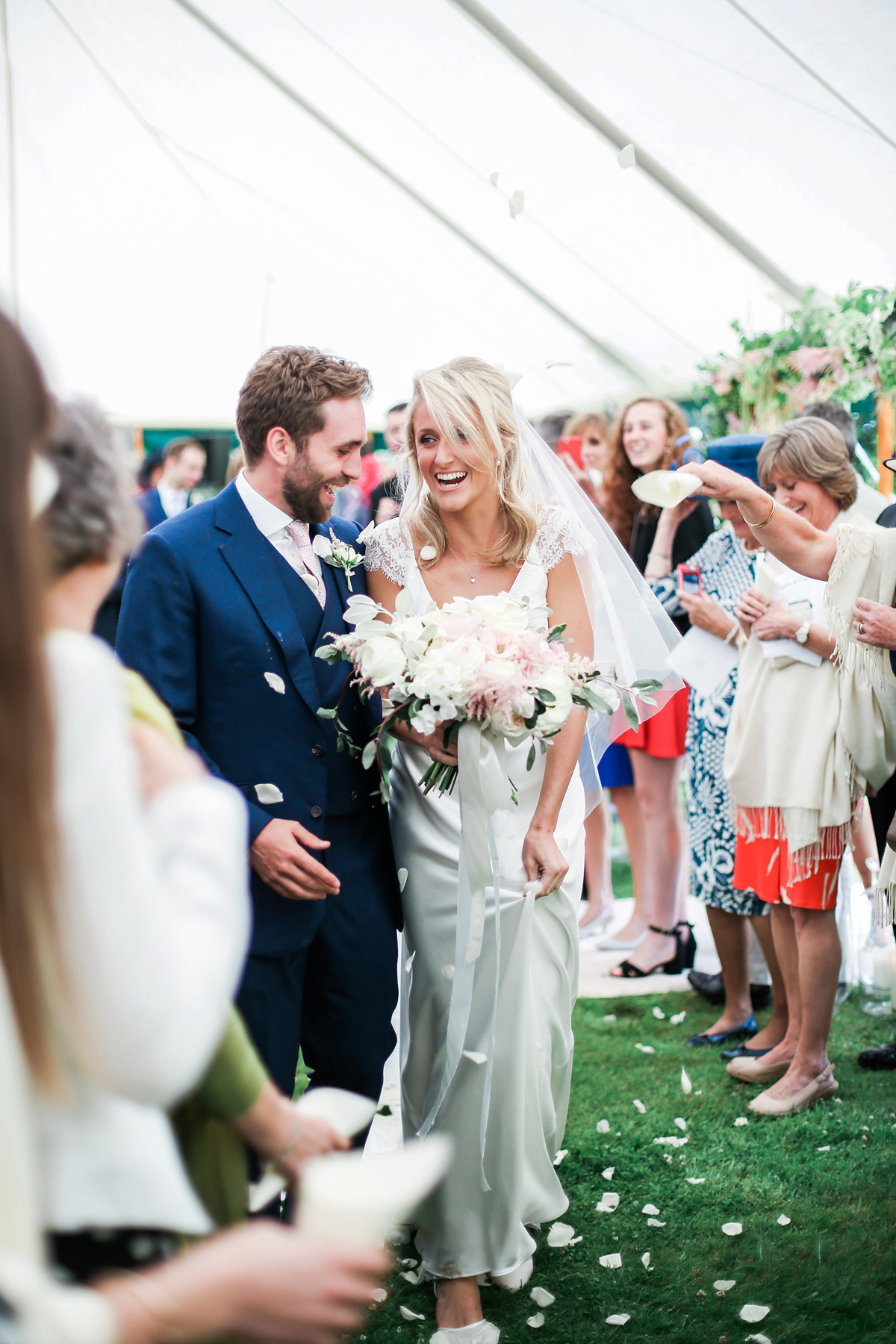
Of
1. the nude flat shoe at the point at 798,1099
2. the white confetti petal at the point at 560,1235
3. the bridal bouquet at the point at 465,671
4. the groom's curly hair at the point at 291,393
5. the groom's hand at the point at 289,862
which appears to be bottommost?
the nude flat shoe at the point at 798,1099

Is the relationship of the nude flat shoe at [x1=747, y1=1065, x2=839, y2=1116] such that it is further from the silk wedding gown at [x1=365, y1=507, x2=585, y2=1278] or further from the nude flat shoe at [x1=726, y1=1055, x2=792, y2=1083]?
the silk wedding gown at [x1=365, y1=507, x2=585, y2=1278]

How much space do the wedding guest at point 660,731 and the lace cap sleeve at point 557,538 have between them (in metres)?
2.18

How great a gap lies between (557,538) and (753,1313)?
6.63ft

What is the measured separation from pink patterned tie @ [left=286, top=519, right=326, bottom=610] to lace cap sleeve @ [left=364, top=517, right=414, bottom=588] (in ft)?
0.94

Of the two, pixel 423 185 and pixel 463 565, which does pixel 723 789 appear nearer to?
pixel 463 565

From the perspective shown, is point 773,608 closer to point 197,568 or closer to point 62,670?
point 197,568

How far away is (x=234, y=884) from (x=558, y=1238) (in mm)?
2475

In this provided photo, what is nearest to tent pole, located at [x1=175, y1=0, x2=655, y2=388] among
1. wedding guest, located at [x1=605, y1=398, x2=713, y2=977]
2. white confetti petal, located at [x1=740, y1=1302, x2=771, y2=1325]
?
wedding guest, located at [x1=605, y1=398, x2=713, y2=977]

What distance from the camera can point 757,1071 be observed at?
4.03 metres

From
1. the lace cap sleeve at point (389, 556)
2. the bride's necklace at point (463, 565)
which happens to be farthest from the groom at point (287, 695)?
the bride's necklace at point (463, 565)

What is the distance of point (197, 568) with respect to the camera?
8.25 ft

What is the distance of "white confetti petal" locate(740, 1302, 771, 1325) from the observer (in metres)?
2.66

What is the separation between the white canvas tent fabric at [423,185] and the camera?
5.55 meters

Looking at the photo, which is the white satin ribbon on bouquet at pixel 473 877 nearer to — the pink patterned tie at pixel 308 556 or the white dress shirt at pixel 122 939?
the pink patterned tie at pixel 308 556
